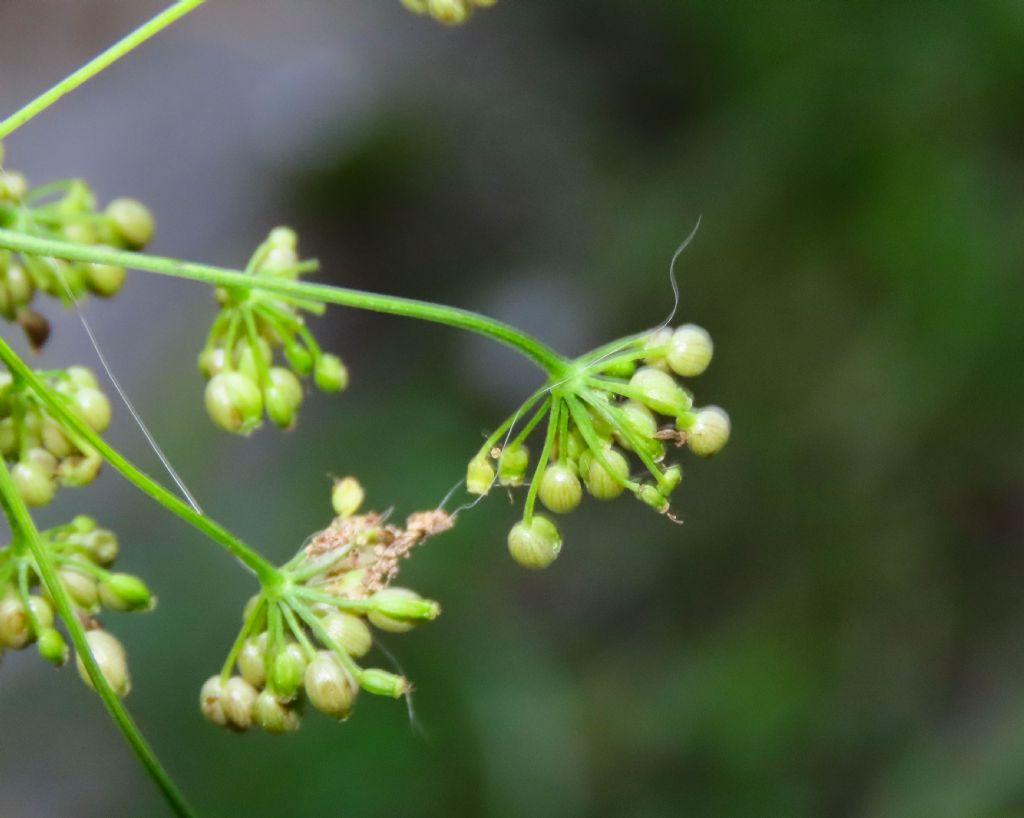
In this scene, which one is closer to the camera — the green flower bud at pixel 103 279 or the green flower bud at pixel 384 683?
the green flower bud at pixel 384 683

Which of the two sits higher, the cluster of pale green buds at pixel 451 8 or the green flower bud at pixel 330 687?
the cluster of pale green buds at pixel 451 8

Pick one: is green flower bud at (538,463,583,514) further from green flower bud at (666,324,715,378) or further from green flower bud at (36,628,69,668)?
green flower bud at (36,628,69,668)

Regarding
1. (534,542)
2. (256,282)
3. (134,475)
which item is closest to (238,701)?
(134,475)

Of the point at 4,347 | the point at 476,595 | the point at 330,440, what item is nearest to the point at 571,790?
the point at 476,595

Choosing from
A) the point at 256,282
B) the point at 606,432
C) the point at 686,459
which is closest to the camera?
the point at 256,282

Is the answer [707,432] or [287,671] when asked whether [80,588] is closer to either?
[287,671]

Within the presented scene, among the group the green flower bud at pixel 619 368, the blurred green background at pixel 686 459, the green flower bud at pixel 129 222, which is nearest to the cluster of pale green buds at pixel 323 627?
the green flower bud at pixel 619 368

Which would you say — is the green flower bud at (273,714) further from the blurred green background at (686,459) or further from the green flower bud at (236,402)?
the blurred green background at (686,459)
